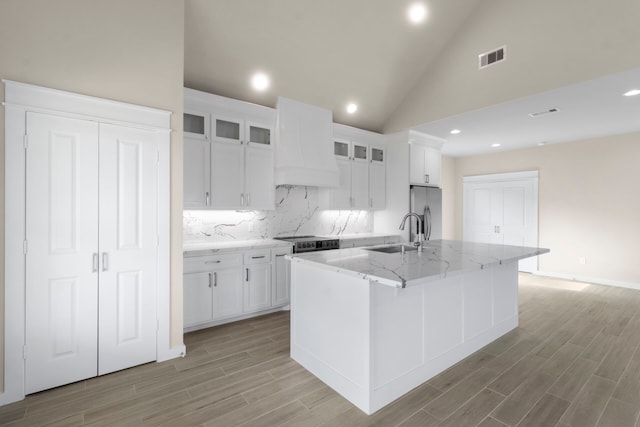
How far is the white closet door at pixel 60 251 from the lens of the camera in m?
2.26

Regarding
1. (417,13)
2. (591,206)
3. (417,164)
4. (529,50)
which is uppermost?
(417,13)

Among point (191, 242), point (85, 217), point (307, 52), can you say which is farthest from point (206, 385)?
point (307, 52)

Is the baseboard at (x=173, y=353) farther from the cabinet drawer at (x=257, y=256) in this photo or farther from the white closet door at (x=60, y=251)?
the cabinet drawer at (x=257, y=256)

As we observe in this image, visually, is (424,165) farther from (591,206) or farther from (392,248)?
(591,206)

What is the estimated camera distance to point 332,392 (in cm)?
231

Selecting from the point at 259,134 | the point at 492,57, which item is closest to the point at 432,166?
the point at 492,57

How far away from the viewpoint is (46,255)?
2299mm

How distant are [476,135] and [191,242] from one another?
4.97 meters

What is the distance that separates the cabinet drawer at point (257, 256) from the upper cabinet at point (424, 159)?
290 cm

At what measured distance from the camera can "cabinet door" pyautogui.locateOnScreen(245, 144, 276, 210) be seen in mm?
4129

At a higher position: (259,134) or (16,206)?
(259,134)

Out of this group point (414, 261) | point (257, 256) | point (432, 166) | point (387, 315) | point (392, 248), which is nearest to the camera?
point (387, 315)

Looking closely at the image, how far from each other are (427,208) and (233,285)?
3.69 m

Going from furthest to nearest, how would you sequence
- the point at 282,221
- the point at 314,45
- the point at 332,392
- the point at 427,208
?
the point at 427,208 < the point at 282,221 < the point at 314,45 < the point at 332,392
